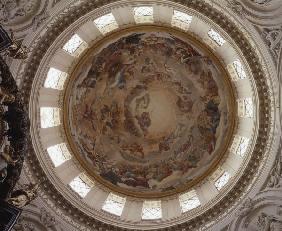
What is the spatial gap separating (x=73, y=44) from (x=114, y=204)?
264 inches

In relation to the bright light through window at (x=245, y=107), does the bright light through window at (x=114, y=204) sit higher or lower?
lower

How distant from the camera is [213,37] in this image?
66.5ft

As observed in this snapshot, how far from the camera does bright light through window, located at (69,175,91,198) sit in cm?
2072

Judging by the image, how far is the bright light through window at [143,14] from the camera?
19.5 metres

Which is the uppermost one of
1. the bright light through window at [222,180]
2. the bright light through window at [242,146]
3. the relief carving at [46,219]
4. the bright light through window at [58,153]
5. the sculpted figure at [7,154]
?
the bright light through window at [242,146]

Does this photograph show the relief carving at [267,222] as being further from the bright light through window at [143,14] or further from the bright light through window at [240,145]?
the bright light through window at [143,14]

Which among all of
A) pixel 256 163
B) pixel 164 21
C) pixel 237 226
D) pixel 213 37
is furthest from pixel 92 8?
pixel 237 226

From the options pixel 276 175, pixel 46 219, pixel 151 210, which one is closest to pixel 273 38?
pixel 276 175

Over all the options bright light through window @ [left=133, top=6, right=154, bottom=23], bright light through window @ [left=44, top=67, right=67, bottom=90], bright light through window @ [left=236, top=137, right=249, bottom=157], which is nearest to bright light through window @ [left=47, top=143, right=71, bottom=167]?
bright light through window @ [left=44, top=67, right=67, bottom=90]

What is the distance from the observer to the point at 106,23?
798 inches

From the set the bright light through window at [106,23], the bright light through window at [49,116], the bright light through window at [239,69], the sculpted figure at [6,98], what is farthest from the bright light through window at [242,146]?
the sculpted figure at [6,98]

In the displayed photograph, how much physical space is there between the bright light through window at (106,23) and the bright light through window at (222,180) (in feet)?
24.3

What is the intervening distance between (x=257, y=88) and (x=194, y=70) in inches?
210

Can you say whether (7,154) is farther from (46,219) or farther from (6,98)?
(46,219)
